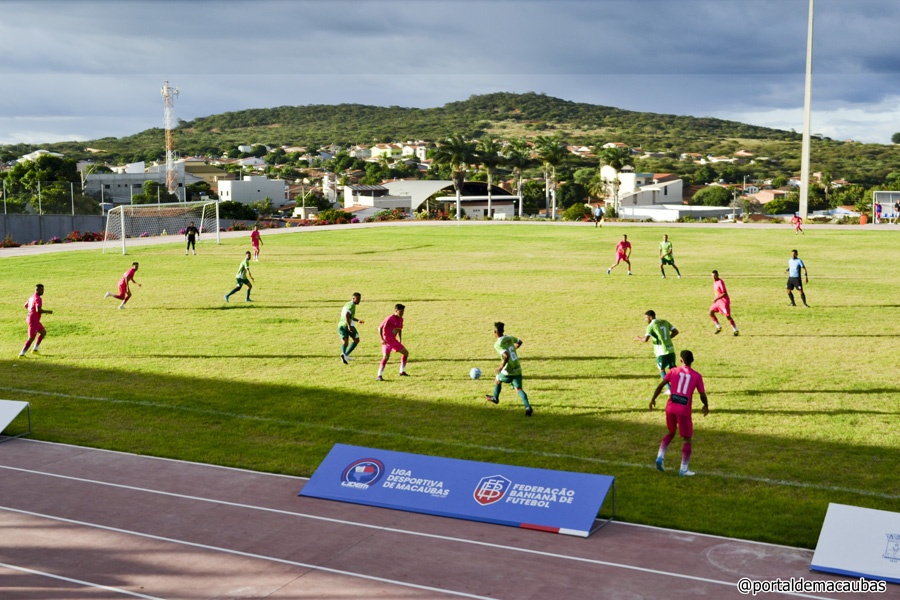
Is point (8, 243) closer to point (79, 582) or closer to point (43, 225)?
point (43, 225)

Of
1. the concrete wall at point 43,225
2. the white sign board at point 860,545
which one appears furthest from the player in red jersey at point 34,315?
the concrete wall at point 43,225

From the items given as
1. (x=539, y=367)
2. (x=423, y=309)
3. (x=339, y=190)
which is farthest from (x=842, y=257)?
(x=339, y=190)

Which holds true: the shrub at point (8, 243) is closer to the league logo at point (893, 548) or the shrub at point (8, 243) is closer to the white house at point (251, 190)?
the league logo at point (893, 548)

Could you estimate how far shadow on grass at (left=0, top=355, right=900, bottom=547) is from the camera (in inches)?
508

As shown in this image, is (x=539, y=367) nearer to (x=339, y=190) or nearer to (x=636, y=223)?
(x=636, y=223)

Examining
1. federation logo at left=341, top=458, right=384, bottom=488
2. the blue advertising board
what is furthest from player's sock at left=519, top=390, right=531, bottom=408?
federation logo at left=341, top=458, right=384, bottom=488

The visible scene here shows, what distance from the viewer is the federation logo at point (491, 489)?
12.5m

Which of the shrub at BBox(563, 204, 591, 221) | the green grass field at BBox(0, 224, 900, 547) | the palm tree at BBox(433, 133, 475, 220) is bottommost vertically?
the green grass field at BBox(0, 224, 900, 547)

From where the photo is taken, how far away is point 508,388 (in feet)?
64.8

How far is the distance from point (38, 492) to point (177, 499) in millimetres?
2196

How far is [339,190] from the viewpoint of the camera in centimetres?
16638

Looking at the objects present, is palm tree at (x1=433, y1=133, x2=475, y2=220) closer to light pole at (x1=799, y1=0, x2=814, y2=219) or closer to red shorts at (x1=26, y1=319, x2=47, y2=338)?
light pole at (x1=799, y1=0, x2=814, y2=219)

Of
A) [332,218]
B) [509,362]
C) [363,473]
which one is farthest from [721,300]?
[332,218]

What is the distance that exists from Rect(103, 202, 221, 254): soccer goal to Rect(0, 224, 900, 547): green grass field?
2311 cm
